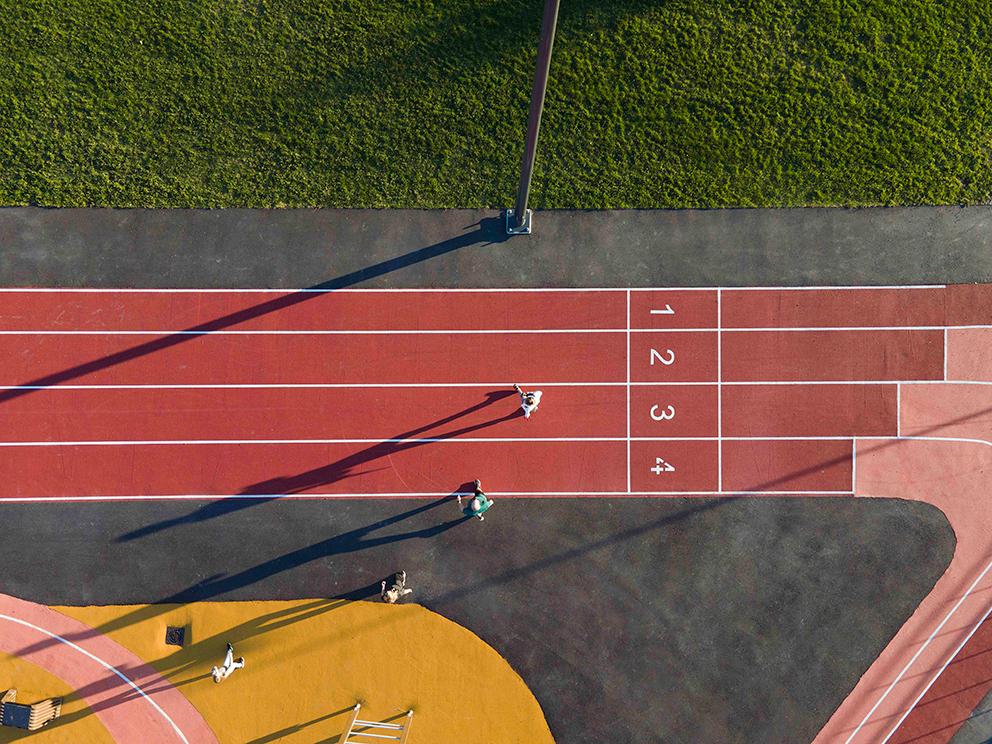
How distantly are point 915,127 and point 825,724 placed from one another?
34.4 feet

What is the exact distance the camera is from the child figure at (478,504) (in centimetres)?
1104

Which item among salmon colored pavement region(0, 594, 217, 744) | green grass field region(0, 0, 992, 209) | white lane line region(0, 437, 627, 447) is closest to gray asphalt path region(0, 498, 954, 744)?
salmon colored pavement region(0, 594, 217, 744)

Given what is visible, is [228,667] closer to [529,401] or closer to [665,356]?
[529,401]

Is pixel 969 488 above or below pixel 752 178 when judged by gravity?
below

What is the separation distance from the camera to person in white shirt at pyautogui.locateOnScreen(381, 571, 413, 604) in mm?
10953

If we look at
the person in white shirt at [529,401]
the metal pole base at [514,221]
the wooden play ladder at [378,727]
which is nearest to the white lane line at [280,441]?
the person in white shirt at [529,401]

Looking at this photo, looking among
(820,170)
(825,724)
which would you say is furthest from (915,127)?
(825,724)

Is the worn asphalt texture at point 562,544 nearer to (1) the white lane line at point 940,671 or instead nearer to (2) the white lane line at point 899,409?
(1) the white lane line at point 940,671

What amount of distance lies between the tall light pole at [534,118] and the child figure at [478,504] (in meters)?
4.47

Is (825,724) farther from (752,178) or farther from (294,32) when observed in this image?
(294,32)

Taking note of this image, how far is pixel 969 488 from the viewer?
11.6 metres

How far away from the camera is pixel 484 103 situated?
11.7 meters

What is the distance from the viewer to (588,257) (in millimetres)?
11547

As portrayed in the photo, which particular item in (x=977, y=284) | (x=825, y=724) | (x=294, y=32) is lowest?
(x=825, y=724)
